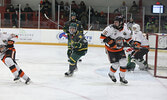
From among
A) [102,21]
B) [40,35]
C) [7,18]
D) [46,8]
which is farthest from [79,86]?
[46,8]

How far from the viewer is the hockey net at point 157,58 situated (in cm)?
570

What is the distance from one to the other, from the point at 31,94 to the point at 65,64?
9.71 feet

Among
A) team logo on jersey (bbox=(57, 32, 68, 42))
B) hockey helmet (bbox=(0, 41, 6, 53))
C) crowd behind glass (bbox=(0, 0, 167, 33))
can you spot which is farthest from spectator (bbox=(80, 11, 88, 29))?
hockey helmet (bbox=(0, 41, 6, 53))

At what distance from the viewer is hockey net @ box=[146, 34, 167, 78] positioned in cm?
570

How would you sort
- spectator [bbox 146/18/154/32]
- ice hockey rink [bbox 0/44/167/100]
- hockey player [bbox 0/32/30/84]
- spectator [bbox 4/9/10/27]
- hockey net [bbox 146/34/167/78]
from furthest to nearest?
1. spectator [bbox 4/9/10/27]
2. spectator [bbox 146/18/154/32]
3. hockey net [bbox 146/34/167/78]
4. hockey player [bbox 0/32/30/84]
5. ice hockey rink [bbox 0/44/167/100]

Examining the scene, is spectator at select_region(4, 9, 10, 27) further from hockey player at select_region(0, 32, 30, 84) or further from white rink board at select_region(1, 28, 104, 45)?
hockey player at select_region(0, 32, 30, 84)

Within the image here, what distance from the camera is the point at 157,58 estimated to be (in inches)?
327

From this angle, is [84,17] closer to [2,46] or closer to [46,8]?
[46,8]

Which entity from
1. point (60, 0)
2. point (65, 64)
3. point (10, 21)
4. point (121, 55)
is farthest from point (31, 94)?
point (60, 0)

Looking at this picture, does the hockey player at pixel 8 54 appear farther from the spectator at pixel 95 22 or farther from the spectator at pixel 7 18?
the spectator at pixel 7 18

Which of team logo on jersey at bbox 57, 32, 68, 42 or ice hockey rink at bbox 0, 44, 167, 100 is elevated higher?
team logo on jersey at bbox 57, 32, 68, 42

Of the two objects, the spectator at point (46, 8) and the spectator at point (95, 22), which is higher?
the spectator at point (46, 8)

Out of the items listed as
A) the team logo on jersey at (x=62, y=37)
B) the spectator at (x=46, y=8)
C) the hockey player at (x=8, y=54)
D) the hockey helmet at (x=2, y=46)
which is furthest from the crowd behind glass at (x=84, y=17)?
the hockey helmet at (x=2, y=46)

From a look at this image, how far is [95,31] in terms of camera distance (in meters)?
11.2
